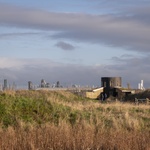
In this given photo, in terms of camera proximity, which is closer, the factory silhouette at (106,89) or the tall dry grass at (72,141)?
the tall dry grass at (72,141)

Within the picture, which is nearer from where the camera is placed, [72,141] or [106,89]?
[72,141]

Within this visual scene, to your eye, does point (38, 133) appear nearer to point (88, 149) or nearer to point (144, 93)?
point (88, 149)

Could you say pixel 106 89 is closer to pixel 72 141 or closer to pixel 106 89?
pixel 106 89

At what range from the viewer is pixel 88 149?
13.8m

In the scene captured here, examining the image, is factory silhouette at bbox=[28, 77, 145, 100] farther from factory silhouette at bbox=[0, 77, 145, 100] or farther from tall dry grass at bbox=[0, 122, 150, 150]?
tall dry grass at bbox=[0, 122, 150, 150]

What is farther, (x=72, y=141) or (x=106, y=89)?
(x=106, y=89)

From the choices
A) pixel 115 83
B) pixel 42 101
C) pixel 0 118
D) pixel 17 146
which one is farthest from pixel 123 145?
pixel 115 83

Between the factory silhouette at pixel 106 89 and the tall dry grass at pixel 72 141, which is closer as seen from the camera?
the tall dry grass at pixel 72 141

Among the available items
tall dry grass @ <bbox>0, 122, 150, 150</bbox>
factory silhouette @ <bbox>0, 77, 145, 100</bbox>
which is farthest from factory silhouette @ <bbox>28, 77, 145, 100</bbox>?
tall dry grass @ <bbox>0, 122, 150, 150</bbox>

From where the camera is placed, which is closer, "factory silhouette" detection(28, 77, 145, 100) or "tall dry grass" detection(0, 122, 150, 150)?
"tall dry grass" detection(0, 122, 150, 150)

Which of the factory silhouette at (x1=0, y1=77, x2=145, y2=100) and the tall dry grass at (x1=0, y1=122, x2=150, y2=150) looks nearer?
the tall dry grass at (x1=0, y1=122, x2=150, y2=150)

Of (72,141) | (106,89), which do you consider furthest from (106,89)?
(72,141)

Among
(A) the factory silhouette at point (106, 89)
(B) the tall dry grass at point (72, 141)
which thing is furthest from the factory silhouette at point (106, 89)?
(B) the tall dry grass at point (72, 141)

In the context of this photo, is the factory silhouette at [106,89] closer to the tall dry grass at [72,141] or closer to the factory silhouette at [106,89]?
the factory silhouette at [106,89]
